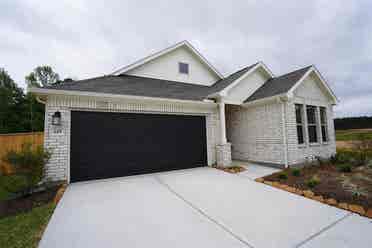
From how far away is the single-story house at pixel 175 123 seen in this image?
17.5 feet

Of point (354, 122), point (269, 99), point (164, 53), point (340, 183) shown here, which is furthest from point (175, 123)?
point (354, 122)

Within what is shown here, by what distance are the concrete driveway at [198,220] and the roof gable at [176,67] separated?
7383 millimetres

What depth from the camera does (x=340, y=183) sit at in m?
4.70

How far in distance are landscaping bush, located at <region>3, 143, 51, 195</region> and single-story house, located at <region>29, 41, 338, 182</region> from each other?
59cm

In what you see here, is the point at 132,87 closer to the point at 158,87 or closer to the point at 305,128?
the point at 158,87

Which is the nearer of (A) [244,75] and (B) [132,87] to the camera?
(B) [132,87]

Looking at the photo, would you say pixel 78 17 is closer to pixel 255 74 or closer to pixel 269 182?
pixel 255 74

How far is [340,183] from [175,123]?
580 cm

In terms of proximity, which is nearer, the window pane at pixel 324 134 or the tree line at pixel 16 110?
the window pane at pixel 324 134

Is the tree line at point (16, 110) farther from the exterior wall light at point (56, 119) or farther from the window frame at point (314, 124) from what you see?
the window frame at point (314, 124)

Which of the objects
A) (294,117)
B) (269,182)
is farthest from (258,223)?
(294,117)

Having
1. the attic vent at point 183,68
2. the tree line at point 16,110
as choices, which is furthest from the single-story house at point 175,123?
the tree line at point 16,110

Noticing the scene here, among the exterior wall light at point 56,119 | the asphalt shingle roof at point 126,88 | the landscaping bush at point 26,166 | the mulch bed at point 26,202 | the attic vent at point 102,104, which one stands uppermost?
the asphalt shingle roof at point 126,88

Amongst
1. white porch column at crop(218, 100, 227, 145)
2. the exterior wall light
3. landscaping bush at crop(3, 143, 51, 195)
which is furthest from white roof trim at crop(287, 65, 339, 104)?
landscaping bush at crop(3, 143, 51, 195)
